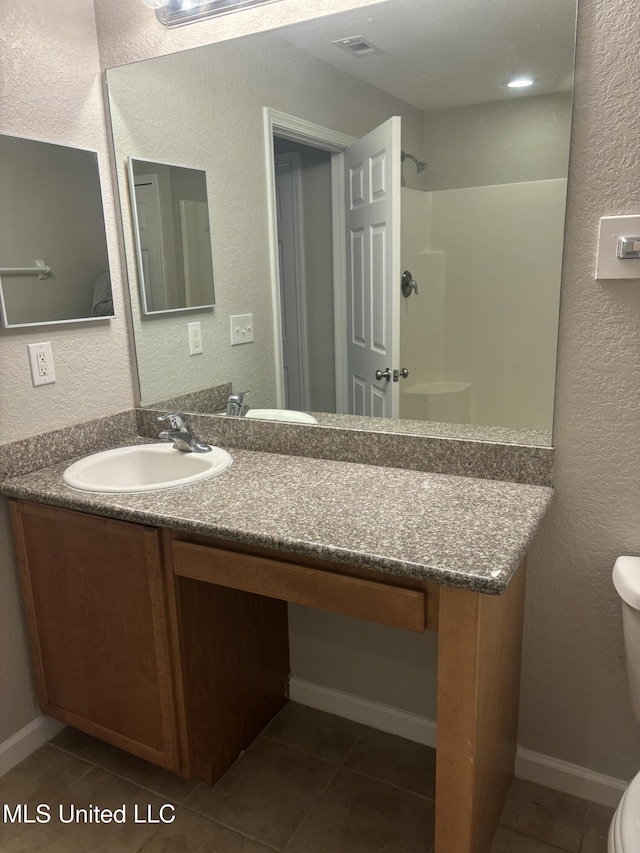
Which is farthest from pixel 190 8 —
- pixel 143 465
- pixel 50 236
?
pixel 143 465

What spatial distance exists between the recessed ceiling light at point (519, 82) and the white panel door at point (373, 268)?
0.84ft

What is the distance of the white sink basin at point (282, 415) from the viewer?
5.90 feet

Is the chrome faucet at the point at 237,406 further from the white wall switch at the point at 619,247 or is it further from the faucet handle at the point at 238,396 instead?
the white wall switch at the point at 619,247

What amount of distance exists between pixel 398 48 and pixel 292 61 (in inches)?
11.5

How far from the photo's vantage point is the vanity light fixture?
5.31 feet

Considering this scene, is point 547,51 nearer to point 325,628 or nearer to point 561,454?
point 561,454

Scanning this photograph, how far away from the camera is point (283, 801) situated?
1.67 metres

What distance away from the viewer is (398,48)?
58.7 inches

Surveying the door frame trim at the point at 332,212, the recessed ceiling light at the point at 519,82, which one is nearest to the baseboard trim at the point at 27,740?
the door frame trim at the point at 332,212

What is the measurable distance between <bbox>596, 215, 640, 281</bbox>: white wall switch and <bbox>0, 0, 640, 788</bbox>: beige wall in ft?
0.08

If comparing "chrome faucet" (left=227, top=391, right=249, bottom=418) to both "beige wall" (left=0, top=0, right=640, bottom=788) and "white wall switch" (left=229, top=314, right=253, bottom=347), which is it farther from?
"beige wall" (left=0, top=0, right=640, bottom=788)

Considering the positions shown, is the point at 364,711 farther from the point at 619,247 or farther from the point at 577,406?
the point at 619,247

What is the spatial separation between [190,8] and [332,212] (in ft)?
2.09

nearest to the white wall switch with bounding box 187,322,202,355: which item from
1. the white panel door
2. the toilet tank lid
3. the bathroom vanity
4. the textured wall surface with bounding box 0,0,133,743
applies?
the textured wall surface with bounding box 0,0,133,743
